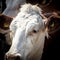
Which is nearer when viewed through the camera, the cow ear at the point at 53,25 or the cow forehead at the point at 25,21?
the cow forehead at the point at 25,21

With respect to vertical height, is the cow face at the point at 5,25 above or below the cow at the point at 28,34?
below

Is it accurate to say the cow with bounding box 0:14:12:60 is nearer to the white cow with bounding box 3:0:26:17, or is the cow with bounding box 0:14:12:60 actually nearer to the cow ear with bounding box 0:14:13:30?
the cow ear with bounding box 0:14:13:30

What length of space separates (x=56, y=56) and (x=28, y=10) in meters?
0.70

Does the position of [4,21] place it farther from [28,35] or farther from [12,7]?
[28,35]

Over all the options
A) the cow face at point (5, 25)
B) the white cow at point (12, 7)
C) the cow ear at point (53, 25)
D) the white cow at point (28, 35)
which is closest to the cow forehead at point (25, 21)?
the white cow at point (28, 35)

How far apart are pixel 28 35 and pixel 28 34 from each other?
0.03 feet

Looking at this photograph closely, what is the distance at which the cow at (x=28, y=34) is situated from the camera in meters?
3.36

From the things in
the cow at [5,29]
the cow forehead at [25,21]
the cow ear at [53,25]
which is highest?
the cow forehead at [25,21]

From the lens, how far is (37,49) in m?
3.63

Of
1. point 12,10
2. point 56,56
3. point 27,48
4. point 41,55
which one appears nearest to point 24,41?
point 27,48

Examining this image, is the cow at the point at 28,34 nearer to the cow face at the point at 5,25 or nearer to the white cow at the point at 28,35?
the white cow at the point at 28,35

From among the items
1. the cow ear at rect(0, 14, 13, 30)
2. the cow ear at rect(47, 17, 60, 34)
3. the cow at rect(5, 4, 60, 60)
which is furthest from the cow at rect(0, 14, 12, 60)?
the cow ear at rect(47, 17, 60, 34)

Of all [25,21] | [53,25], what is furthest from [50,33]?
[25,21]

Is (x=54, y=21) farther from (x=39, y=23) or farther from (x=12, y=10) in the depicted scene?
(x=12, y=10)
